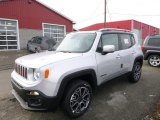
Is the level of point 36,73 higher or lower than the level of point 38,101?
higher

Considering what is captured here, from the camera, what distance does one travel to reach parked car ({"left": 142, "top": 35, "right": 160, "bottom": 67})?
→ 8990 mm

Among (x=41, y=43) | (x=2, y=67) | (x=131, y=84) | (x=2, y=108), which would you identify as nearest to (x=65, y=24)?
(x=41, y=43)

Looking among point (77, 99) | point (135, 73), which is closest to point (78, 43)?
point (77, 99)

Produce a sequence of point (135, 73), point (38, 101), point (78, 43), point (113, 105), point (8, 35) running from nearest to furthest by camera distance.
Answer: point (38, 101), point (113, 105), point (78, 43), point (135, 73), point (8, 35)

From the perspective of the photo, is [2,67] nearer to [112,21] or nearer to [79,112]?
[79,112]

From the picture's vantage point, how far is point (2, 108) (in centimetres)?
418

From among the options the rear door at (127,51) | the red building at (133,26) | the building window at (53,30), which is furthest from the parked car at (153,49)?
the red building at (133,26)

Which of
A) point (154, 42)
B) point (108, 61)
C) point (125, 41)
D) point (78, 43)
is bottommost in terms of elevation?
point (108, 61)

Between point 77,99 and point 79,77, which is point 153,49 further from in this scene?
point 77,99

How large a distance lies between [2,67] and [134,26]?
85.4 ft

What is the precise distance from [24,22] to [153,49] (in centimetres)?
1327

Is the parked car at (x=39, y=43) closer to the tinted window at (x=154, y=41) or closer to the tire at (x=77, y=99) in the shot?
the tinted window at (x=154, y=41)

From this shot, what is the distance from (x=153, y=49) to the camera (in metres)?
9.00

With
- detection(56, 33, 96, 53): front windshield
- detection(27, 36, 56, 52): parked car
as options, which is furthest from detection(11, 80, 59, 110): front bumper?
detection(27, 36, 56, 52): parked car
